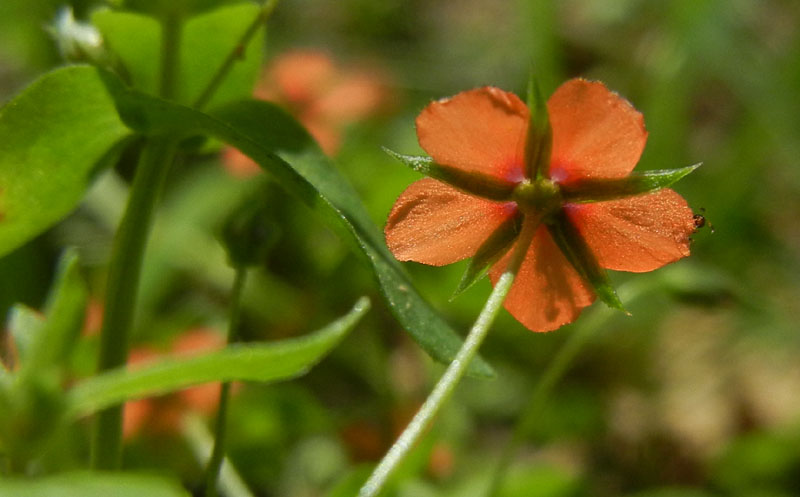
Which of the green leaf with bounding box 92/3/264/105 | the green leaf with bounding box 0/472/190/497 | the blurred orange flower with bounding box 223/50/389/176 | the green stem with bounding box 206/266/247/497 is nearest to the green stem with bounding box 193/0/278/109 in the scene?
the green leaf with bounding box 92/3/264/105

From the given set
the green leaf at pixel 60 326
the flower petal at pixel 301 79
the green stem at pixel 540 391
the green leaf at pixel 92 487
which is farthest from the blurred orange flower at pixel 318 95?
the green leaf at pixel 92 487

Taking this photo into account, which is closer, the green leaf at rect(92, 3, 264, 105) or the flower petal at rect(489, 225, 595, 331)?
the flower petal at rect(489, 225, 595, 331)

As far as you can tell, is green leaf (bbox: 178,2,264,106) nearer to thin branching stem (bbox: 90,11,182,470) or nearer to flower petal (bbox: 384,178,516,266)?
thin branching stem (bbox: 90,11,182,470)

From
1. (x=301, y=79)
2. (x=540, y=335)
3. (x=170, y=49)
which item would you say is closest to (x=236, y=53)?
(x=170, y=49)

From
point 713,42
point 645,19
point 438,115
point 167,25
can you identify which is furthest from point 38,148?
point 645,19

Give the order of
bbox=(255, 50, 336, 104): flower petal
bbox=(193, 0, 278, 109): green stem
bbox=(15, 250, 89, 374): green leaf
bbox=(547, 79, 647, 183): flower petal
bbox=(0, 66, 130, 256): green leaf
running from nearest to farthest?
bbox=(15, 250, 89, 374): green leaf, bbox=(547, 79, 647, 183): flower petal, bbox=(0, 66, 130, 256): green leaf, bbox=(193, 0, 278, 109): green stem, bbox=(255, 50, 336, 104): flower petal

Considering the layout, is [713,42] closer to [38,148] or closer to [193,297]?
[193,297]

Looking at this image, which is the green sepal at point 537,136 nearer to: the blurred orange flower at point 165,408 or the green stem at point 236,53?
the green stem at point 236,53

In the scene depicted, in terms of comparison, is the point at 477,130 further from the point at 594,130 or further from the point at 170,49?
the point at 170,49
